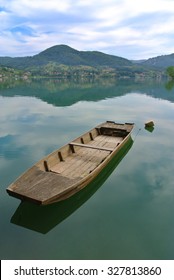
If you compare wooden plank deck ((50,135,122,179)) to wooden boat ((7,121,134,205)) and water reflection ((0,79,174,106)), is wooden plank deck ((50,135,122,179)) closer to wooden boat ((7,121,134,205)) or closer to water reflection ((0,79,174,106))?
wooden boat ((7,121,134,205))

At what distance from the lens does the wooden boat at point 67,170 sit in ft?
39.6

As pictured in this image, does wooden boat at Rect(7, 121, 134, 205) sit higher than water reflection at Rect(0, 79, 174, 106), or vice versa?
water reflection at Rect(0, 79, 174, 106)

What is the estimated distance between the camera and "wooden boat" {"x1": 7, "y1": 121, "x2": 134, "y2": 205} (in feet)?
39.6

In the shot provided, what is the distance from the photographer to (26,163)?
20.0m

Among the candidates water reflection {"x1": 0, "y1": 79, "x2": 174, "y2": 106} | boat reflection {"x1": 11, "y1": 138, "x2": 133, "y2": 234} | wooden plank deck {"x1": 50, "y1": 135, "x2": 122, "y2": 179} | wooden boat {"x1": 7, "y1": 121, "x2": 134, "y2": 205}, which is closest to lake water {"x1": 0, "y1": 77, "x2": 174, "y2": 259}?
boat reflection {"x1": 11, "y1": 138, "x2": 133, "y2": 234}

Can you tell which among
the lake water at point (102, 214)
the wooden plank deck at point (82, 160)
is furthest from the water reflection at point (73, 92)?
the wooden plank deck at point (82, 160)

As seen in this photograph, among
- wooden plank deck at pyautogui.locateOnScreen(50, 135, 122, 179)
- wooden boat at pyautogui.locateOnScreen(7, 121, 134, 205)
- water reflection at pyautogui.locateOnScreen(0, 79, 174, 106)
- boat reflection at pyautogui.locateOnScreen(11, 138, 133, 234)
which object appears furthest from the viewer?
water reflection at pyautogui.locateOnScreen(0, 79, 174, 106)

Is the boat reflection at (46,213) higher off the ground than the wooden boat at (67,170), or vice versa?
the wooden boat at (67,170)

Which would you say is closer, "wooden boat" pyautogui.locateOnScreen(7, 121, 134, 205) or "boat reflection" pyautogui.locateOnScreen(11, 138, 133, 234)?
"wooden boat" pyautogui.locateOnScreen(7, 121, 134, 205)

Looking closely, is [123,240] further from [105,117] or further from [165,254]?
[105,117]

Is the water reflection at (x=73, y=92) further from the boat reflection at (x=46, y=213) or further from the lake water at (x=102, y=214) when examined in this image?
the boat reflection at (x=46, y=213)
